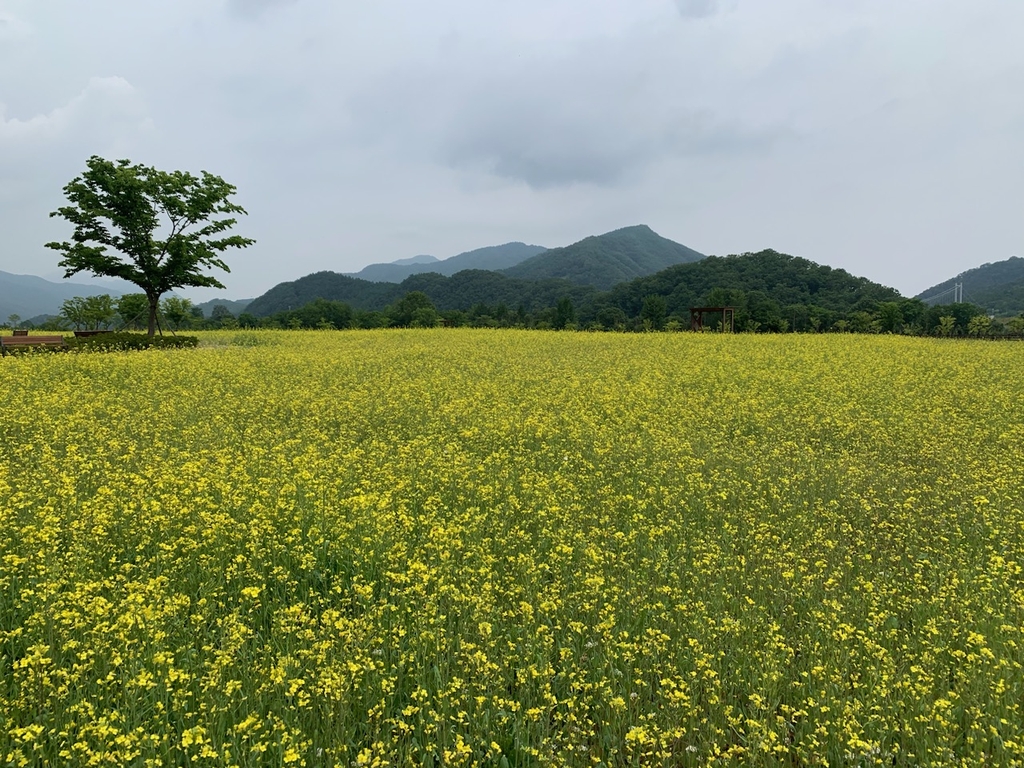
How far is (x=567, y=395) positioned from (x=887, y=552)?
8.27 m

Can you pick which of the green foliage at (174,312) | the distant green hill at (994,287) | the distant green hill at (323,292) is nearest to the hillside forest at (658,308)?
the green foliage at (174,312)

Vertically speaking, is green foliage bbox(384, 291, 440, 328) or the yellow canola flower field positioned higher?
green foliage bbox(384, 291, 440, 328)

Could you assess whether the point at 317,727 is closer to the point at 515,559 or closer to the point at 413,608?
the point at 413,608

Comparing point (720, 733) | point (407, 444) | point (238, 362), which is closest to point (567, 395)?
point (407, 444)

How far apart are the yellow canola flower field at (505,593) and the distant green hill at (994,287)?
122 m

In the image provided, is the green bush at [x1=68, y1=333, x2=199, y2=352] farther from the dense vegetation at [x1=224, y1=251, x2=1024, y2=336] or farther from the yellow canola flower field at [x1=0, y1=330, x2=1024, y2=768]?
the dense vegetation at [x1=224, y1=251, x2=1024, y2=336]

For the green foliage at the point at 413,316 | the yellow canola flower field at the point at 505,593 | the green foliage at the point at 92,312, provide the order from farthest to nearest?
the green foliage at the point at 413,316
the green foliage at the point at 92,312
the yellow canola flower field at the point at 505,593

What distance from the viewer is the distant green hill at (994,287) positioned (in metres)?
106

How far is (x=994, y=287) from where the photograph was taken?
435 ft

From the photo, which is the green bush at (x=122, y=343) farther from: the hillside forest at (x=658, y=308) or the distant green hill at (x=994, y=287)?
the distant green hill at (x=994, y=287)

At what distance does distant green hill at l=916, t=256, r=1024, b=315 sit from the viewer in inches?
4166

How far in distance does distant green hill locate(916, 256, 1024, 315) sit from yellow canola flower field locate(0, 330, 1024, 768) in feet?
401

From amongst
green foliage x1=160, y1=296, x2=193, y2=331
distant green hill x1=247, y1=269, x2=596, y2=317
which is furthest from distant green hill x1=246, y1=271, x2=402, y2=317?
green foliage x1=160, y1=296, x2=193, y2=331

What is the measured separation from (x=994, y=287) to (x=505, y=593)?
175263 mm
